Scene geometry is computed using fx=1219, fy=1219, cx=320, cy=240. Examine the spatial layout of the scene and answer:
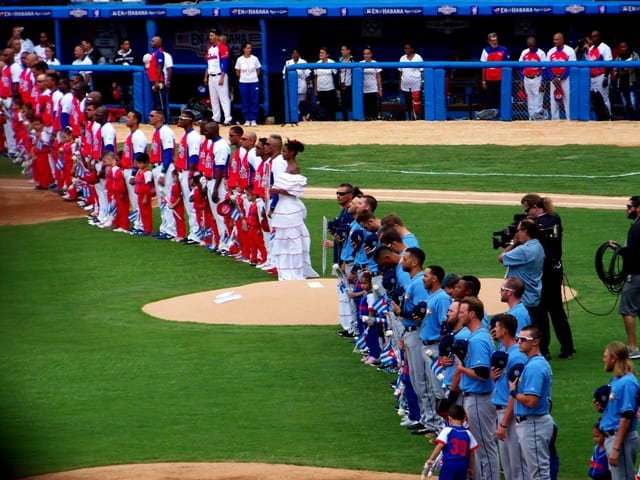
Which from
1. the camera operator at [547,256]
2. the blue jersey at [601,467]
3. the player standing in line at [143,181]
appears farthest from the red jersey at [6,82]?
the blue jersey at [601,467]

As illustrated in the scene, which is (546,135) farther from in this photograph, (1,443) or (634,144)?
(1,443)

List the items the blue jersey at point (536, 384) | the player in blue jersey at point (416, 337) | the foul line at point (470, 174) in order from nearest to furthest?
the blue jersey at point (536, 384)
the player in blue jersey at point (416, 337)
the foul line at point (470, 174)

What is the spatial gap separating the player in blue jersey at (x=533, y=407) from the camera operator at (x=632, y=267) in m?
3.75

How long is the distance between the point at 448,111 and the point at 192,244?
1017 centimetres

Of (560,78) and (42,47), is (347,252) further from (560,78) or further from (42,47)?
(42,47)

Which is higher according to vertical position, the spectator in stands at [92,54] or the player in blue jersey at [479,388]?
the spectator in stands at [92,54]

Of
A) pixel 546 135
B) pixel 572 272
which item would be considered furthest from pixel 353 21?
pixel 572 272

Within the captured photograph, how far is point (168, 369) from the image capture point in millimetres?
12008

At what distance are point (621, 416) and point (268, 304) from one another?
7.62 meters

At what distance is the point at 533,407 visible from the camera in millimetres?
7316

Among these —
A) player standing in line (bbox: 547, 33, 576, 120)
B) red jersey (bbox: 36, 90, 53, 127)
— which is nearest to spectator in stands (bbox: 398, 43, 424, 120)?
player standing in line (bbox: 547, 33, 576, 120)

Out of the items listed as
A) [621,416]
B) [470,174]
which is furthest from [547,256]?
[470,174]

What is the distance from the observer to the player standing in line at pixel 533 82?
25.2 meters

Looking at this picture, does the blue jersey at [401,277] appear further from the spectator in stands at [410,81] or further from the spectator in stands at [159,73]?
the spectator in stands at [159,73]
